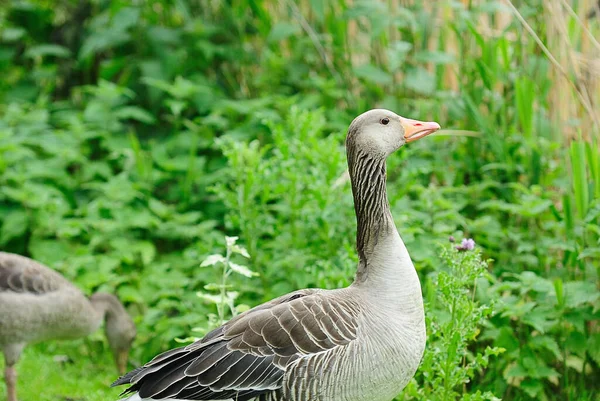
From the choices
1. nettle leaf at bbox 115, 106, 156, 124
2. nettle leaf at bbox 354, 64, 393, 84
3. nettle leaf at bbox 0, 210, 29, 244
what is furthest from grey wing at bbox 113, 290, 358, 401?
nettle leaf at bbox 115, 106, 156, 124

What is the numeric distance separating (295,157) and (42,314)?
1.87m

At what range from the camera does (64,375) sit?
5418 mm

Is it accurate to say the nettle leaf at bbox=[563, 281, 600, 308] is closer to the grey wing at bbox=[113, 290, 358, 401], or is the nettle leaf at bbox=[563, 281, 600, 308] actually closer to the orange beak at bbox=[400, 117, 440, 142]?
the orange beak at bbox=[400, 117, 440, 142]

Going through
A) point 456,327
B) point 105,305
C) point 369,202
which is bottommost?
point 105,305

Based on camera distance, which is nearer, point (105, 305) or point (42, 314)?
point (42, 314)

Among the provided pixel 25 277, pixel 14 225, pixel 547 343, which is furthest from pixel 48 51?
pixel 547 343

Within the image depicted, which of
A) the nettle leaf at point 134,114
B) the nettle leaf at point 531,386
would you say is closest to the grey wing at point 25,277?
the nettle leaf at point 134,114

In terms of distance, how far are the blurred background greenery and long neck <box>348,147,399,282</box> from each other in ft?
2.49

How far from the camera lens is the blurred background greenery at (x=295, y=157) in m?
4.79

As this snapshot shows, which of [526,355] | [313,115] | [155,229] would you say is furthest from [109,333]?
[526,355]

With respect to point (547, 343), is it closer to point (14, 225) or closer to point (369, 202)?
point (369, 202)

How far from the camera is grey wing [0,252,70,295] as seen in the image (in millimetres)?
4980

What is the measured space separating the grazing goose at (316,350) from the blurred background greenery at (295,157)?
0.85 meters

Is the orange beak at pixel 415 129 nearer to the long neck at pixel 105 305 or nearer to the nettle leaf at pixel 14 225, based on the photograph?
the long neck at pixel 105 305
